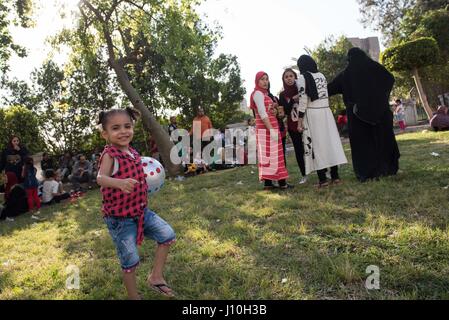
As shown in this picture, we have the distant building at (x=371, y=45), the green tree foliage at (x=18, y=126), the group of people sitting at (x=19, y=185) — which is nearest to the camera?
the group of people sitting at (x=19, y=185)

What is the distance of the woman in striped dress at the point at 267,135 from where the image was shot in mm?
6906

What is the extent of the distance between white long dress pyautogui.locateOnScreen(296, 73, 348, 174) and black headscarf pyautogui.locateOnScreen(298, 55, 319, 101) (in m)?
0.07

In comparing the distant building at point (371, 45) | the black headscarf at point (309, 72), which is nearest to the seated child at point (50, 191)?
the black headscarf at point (309, 72)

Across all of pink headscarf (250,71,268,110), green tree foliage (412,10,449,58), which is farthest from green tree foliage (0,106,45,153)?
green tree foliage (412,10,449,58)

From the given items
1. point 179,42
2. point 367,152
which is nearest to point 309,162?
point 367,152

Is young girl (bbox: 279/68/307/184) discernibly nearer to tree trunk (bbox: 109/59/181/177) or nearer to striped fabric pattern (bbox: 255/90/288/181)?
striped fabric pattern (bbox: 255/90/288/181)

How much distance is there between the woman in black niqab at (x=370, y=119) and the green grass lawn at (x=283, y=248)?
0.35m

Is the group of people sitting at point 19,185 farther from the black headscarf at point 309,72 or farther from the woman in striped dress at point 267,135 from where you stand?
the black headscarf at point 309,72

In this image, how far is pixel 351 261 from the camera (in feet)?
10.5

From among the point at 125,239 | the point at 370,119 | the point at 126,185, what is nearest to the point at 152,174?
the point at 126,185

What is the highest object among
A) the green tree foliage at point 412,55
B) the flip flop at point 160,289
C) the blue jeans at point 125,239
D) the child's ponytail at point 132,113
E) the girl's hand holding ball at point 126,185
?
the green tree foliage at point 412,55

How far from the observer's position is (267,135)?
705 centimetres

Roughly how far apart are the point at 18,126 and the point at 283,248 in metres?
18.4
